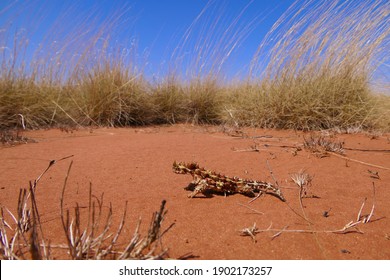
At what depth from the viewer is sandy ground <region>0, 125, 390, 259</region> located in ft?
3.62

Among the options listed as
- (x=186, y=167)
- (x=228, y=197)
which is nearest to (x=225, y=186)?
(x=228, y=197)

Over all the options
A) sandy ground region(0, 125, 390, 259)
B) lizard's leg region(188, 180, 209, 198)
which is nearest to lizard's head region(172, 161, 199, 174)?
sandy ground region(0, 125, 390, 259)

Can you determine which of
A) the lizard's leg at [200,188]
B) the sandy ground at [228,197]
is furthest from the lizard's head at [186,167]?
the lizard's leg at [200,188]

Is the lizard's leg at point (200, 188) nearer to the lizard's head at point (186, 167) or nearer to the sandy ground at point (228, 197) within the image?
the sandy ground at point (228, 197)

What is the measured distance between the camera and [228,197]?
5.08 ft

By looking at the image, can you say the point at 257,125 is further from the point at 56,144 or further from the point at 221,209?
the point at 221,209

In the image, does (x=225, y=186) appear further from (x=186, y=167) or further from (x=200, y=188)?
(x=186, y=167)

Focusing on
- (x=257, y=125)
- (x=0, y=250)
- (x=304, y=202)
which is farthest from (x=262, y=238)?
(x=257, y=125)

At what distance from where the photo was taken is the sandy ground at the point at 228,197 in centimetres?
110

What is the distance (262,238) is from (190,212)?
1.11ft

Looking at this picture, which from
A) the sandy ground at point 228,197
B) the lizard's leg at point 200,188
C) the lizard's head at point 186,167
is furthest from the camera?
the lizard's head at point 186,167

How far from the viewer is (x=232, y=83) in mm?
7262

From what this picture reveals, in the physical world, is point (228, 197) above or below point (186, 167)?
below

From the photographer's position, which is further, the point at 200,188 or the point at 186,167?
the point at 186,167
